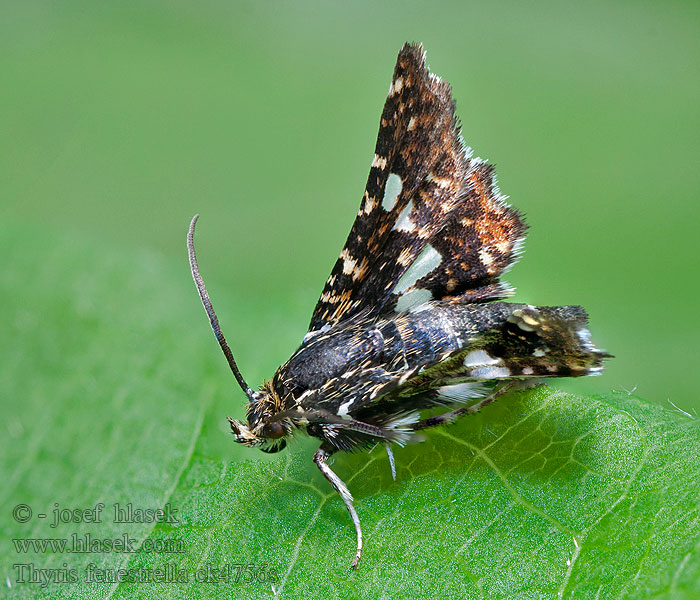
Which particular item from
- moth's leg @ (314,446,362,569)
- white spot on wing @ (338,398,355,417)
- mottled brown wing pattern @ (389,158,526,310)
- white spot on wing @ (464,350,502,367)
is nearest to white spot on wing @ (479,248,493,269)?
mottled brown wing pattern @ (389,158,526,310)

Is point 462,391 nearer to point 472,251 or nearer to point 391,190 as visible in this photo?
point 472,251

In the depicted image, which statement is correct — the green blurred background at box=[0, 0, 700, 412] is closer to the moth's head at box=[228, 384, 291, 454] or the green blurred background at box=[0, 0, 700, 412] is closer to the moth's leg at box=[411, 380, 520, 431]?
the moth's head at box=[228, 384, 291, 454]

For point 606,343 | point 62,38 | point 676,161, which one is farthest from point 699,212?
point 62,38

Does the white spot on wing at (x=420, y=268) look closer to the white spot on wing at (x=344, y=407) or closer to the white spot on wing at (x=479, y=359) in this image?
the white spot on wing at (x=479, y=359)

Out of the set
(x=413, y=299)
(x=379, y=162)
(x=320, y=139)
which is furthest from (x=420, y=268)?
(x=320, y=139)

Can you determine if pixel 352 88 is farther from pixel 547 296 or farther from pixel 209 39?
pixel 547 296
